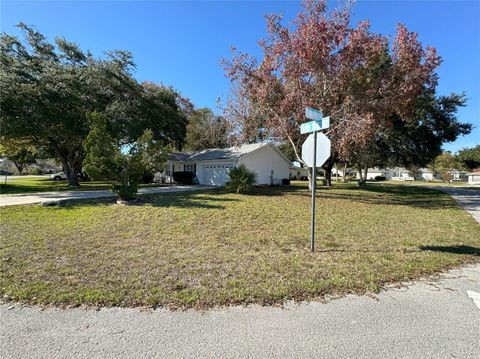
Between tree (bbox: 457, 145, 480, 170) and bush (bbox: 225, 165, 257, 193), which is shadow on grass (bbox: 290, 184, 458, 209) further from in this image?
tree (bbox: 457, 145, 480, 170)

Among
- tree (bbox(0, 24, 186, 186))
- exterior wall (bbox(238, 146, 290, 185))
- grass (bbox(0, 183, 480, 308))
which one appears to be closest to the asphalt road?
grass (bbox(0, 183, 480, 308))

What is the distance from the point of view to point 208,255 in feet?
16.5

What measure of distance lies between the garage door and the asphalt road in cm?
1854

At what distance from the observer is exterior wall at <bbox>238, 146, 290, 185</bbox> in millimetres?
22500

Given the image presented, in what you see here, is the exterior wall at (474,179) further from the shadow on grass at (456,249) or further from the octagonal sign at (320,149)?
the octagonal sign at (320,149)

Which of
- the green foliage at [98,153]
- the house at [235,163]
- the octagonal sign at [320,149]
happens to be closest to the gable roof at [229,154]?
the house at [235,163]

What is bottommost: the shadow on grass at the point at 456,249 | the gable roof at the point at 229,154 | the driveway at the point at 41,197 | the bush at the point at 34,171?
the shadow on grass at the point at 456,249

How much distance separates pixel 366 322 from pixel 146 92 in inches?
841

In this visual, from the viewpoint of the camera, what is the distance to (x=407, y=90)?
13180mm

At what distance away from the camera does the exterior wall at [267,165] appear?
886 inches

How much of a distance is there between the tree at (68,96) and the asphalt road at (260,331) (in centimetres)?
1412

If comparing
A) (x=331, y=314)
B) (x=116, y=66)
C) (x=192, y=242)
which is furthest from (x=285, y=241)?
(x=116, y=66)

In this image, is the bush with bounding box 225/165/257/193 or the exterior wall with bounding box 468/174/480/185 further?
the exterior wall with bounding box 468/174/480/185

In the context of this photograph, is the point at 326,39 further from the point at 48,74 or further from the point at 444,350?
the point at 48,74
